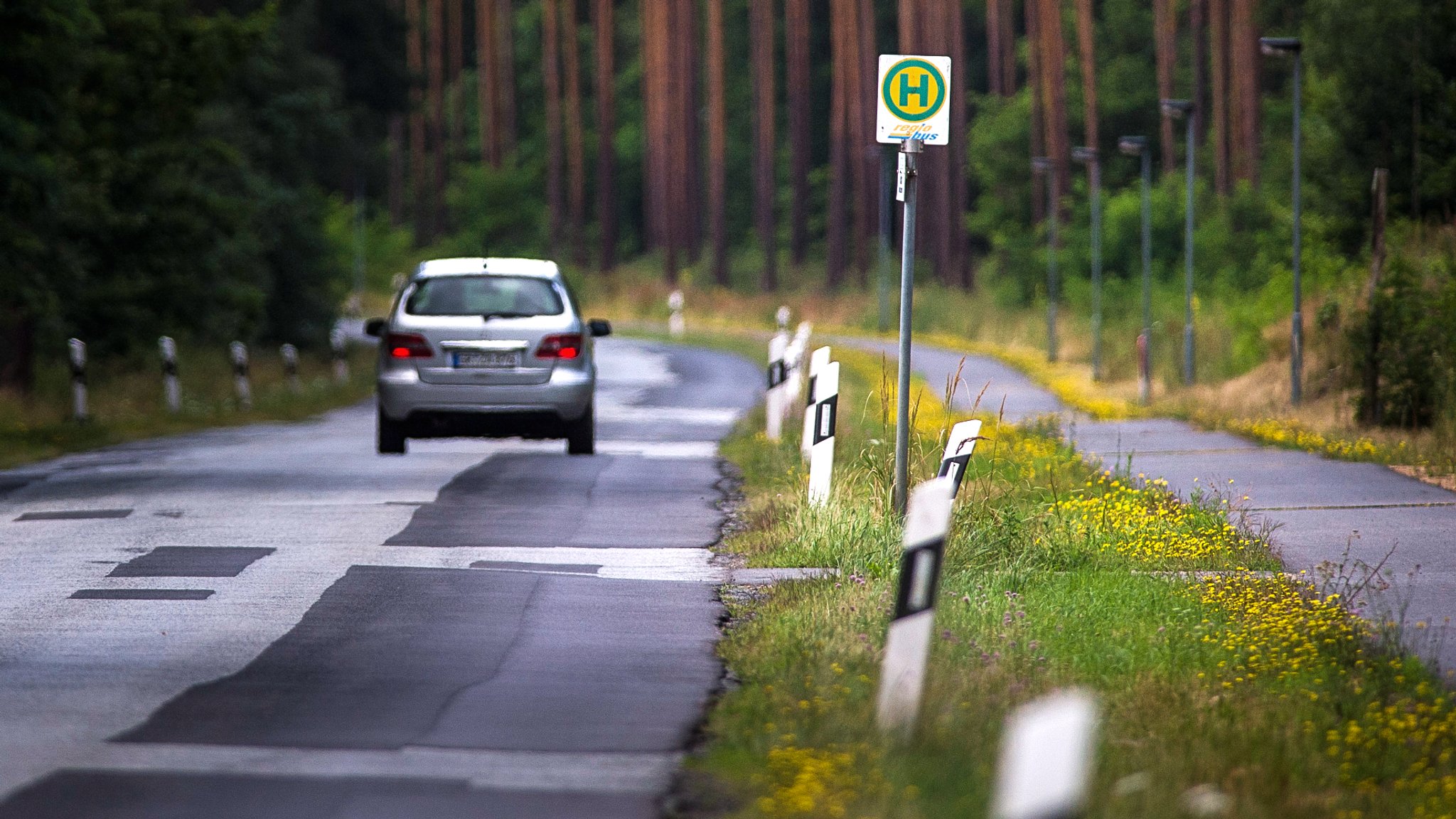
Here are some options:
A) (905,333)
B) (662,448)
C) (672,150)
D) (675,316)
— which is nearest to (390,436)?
(662,448)

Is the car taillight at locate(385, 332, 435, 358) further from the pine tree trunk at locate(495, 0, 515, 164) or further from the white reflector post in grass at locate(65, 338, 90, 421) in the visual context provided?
the pine tree trunk at locate(495, 0, 515, 164)

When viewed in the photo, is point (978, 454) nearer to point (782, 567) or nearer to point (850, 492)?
point (850, 492)

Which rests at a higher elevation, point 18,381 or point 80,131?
point 80,131

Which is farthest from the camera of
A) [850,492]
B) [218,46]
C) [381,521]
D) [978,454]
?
[218,46]

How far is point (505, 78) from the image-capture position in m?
98.1

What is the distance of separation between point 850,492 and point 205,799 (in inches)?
287

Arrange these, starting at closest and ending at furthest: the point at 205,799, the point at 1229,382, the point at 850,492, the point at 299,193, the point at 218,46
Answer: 1. the point at 205,799
2. the point at 850,492
3. the point at 218,46
4. the point at 1229,382
5. the point at 299,193

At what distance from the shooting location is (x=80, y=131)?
25359 mm

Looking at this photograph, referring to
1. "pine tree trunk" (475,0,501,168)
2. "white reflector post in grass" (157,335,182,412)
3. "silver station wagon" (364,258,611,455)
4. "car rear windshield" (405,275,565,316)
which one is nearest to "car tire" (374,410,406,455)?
"silver station wagon" (364,258,611,455)

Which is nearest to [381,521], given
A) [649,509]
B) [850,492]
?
[649,509]

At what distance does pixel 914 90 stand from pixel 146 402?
19015 mm

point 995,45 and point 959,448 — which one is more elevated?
point 995,45

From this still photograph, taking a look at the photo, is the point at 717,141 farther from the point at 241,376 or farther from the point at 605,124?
the point at 241,376

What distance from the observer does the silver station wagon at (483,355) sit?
18500mm
